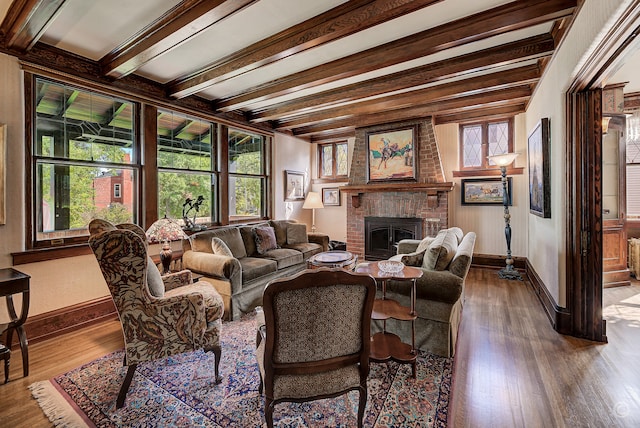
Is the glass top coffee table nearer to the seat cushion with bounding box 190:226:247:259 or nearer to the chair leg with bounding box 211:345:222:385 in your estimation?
the seat cushion with bounding box 190:226:247:259

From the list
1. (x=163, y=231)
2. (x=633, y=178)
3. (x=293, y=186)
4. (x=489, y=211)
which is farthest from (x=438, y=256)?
(x=633, y=178)

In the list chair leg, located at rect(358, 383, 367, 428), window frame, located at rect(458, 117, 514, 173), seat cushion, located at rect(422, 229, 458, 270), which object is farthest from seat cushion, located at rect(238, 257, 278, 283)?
window frame, located at rect(458, 117, 514, 173)

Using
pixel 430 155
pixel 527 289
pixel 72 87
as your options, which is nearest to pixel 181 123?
pixel 72 87

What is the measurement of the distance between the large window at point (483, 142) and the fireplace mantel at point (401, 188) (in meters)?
0.73

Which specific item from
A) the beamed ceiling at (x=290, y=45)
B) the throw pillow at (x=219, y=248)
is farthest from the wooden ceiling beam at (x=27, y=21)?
the throw pillow at (x=219, y=248)

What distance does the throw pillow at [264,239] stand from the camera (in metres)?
4.23

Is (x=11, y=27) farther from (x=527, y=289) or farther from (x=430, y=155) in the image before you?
(x=527, y=289)

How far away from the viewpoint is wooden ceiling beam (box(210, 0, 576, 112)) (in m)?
2.30

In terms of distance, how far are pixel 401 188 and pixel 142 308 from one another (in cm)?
449

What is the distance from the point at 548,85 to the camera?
3.19 m

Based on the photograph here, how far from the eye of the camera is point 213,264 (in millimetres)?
3184

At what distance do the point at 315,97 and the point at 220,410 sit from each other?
13.7 feet

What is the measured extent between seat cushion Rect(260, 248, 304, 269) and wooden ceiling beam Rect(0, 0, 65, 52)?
125 inches

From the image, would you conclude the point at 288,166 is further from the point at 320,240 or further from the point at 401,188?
the point at 401,188
